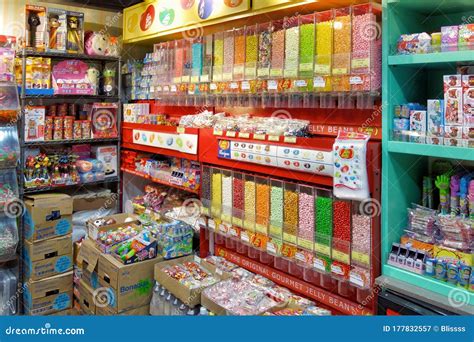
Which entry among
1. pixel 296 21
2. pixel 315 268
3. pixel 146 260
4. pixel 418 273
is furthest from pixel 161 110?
pixel 418 273

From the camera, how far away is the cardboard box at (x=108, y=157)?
4.13 m

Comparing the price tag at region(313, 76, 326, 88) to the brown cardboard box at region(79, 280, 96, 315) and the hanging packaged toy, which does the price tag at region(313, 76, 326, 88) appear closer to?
the hanging packaged toy

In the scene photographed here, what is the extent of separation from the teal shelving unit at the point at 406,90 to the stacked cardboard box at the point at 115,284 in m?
1.68

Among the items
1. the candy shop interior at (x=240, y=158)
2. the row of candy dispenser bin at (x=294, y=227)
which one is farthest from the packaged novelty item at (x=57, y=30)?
the row of candy dispenser bin at (x=294, y=227)

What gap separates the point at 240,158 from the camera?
257 centimetres

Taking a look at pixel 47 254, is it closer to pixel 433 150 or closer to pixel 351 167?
pixel 351 167

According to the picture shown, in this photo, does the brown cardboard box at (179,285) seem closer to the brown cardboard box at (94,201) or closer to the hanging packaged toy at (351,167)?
the hanging packaged toy at (351,167)

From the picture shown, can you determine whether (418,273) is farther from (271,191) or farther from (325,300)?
(271,191)

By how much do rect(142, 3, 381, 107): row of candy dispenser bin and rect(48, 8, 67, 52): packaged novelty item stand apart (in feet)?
3.95

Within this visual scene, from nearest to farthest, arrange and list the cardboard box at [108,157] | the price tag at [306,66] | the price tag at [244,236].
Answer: the price tag at [306,66]
the price tag at [244,236]
the cardboard box at [108,157]

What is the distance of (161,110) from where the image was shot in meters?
4.08

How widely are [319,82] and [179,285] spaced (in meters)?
1.44

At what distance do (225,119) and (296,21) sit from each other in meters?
0.84

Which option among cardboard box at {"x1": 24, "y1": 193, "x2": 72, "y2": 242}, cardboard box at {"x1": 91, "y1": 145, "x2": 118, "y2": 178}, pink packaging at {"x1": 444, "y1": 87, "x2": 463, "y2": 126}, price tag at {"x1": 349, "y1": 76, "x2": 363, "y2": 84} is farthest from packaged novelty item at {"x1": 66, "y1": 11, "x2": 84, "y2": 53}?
pink packaging at {"x1": 444, "y1": 87, "x2": 463, "y2": 126}
